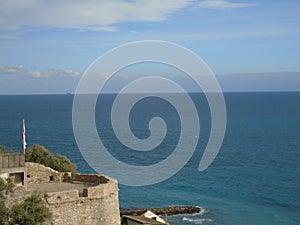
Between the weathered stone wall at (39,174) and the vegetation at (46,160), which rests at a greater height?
the weathered stone wall at (39,174)

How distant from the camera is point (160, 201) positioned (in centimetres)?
5075

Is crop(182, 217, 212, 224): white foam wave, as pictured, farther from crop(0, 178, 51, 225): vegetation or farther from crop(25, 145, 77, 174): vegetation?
crop(0, 178, 51, 225): vegetation

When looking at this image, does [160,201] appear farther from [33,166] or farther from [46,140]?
[46,140]

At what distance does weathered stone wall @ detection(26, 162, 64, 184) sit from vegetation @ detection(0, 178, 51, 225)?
546 centimetres

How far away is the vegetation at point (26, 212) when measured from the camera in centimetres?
1673

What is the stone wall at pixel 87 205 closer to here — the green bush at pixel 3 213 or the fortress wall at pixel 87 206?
the fortress wall at pixel 87 206

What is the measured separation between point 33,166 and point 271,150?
66.6 metres

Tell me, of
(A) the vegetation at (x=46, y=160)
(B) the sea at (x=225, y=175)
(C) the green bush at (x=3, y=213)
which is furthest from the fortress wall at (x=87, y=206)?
(B) the sea at (x=225, y=175)

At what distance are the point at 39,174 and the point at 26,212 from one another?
657 centimetres

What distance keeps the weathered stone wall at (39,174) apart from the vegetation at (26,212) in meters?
5.46

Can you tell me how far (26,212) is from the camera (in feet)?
55.0

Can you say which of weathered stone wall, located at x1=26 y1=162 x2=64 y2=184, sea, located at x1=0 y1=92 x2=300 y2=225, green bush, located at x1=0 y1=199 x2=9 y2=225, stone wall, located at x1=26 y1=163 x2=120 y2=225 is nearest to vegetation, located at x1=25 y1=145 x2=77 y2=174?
weathered stone wall, located at x1=26 y1=162 x2=64 y2=184

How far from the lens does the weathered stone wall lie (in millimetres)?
22828

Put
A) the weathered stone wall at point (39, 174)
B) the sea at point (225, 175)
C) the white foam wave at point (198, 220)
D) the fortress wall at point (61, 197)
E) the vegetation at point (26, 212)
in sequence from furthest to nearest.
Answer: the sea at point (225, 175) → the white foam wave at point (198, 220) → the weathered stone wall at point (39, 174) → the fortress wall at point (61, 197) → the vegetation at point (26, 212)
